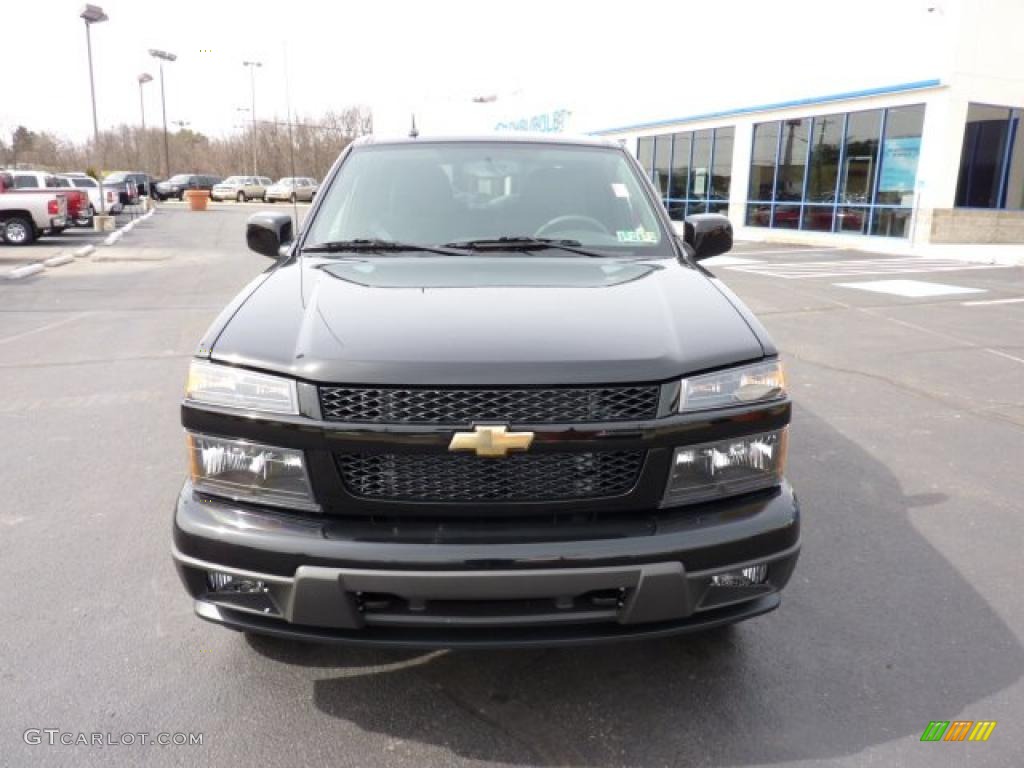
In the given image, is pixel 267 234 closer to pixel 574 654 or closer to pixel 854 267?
pixel 574 654

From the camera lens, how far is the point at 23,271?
1454cm

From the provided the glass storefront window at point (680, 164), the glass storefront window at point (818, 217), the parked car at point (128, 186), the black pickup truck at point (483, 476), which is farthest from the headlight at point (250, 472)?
the parked car at point (128, 186)

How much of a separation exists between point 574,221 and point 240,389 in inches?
75.3

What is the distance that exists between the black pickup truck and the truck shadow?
44cm

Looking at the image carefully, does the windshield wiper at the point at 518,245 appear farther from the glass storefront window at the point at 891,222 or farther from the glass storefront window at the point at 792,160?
the glass storefront window at the point at 792,160

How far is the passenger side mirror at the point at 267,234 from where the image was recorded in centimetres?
387

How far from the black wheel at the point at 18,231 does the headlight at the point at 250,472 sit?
21.8 meters

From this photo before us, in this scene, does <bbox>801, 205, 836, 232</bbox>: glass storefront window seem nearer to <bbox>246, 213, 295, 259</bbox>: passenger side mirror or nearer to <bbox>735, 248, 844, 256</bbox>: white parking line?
<bbox>735, 248, 844, 256</bbox>: white parking line

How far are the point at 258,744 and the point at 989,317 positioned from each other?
35.4 ft

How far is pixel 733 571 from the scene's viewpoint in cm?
235

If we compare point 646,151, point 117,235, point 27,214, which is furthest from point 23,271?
point 646,151

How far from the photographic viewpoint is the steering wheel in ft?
12.2

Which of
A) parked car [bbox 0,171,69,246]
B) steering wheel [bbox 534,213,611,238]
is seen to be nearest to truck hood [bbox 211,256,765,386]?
steering wheel [bbox 534,213,611,238]

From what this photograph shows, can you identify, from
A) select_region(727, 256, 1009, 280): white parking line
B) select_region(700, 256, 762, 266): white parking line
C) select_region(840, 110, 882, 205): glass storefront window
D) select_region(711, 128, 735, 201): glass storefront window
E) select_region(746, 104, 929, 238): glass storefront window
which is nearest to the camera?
select_region(727, 256, 1009, 280): white parking line
